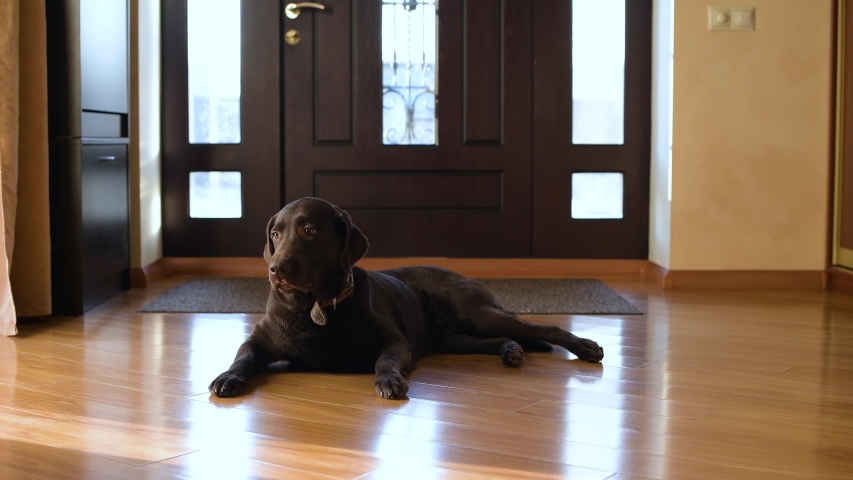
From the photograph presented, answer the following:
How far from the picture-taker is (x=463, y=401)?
2.37 metres

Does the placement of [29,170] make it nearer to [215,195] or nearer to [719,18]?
[215,195]

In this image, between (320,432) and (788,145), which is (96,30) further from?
(788,145)

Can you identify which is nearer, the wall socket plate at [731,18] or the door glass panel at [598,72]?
the wall socket plate at [731,18]

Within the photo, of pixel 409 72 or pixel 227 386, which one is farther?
pixel 409 72

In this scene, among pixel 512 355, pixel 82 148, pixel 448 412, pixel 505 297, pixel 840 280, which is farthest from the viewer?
pixel 840 280

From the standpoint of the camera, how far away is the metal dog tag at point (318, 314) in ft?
8.38

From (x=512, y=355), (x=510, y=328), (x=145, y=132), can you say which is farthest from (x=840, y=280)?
(x=145, y=132)

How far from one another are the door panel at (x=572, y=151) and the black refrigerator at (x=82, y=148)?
6.77ft

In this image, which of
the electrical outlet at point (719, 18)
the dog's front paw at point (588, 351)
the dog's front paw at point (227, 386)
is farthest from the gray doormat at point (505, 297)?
the dog's front paw at point (227, 386)

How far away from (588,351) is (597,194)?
7.32ft

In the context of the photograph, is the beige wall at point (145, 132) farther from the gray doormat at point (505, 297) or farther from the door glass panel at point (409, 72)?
the door glass panel at point (409, 72)

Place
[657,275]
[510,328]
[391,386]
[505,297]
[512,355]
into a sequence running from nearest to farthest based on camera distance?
[391,386]
[512,355]
[510,328]
[505,297]
[657,275]

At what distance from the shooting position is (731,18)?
4492mm

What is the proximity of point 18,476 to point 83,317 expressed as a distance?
2023 millimetres
